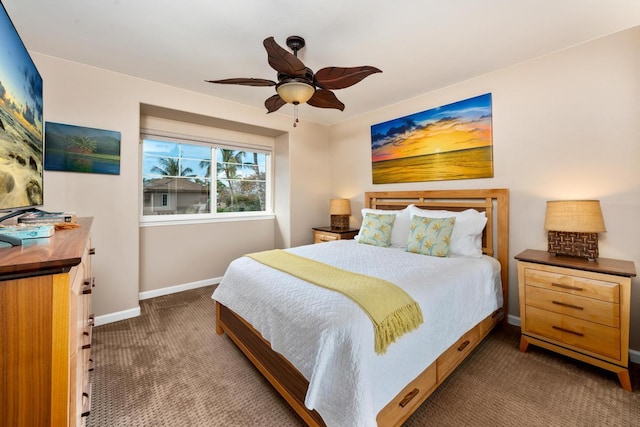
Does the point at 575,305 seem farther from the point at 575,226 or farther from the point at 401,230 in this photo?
the point at 401,230

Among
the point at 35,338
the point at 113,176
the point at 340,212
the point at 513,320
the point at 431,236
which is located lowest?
the point at 513,320

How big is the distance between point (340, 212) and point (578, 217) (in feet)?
8.56

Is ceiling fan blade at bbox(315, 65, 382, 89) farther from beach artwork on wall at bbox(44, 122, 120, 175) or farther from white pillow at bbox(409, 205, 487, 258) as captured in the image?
beach artwork on wall at bbox(44, 122, 120, 175)

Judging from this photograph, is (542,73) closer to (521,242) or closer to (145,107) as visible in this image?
(521,242)

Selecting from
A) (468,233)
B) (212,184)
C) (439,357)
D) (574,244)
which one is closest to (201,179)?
(212,184)

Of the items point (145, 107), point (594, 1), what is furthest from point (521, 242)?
point (145, 107)

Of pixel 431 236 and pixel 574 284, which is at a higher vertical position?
pixel 431 236

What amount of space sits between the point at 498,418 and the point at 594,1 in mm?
2692

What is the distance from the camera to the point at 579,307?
75.4 inches

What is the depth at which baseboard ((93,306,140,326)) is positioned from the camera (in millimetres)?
2688

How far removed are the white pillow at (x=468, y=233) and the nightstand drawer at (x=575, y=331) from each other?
0.62 meters

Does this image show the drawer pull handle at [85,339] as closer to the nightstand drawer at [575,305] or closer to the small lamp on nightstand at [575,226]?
the nightstand drawer at [575,305]

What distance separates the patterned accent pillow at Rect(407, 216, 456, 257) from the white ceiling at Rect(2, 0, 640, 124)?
5.01 ft

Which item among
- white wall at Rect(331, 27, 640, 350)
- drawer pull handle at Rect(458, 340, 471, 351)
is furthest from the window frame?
drawer pull handle at Rect(458, 340, 471, 351)
